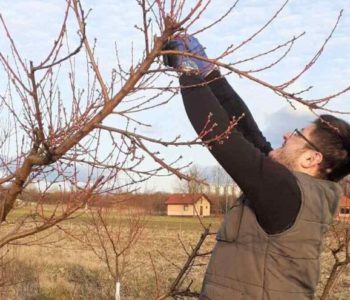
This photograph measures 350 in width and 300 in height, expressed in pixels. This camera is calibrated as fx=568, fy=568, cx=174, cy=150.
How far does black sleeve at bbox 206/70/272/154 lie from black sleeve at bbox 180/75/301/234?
1.61ft

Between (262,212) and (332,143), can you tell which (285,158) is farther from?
(262,212)

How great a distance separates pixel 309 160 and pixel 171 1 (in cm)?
91

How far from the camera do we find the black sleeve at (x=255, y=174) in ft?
6.51

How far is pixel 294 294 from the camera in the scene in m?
2.06

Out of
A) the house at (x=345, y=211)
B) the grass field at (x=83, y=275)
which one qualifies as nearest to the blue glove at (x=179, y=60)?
the house at (x=345, y=211)

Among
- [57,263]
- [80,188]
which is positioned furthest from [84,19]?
[57,263]

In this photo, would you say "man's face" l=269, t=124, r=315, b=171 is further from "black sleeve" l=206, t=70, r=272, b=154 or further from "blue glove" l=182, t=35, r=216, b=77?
"blue glove" l=182, t=35, r=216, b=77

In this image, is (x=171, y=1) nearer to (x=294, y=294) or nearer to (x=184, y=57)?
(x=184, y=57)

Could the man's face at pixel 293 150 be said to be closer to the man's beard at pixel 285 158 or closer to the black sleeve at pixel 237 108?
the man's beard at pixel 285 158

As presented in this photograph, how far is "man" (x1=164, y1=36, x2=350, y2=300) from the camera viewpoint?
1.99m

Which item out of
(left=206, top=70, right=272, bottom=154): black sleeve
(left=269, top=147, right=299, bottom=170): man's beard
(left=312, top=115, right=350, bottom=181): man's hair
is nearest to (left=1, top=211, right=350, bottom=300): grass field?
(left=206, top=70, right=272, bottom=154): black sleeve

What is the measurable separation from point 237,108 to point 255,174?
73cm

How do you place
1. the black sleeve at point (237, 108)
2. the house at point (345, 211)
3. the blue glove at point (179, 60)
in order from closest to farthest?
the blue glove at point (179, 60) → the black sleeve at point (237, 108) → the house at point (345, 211)

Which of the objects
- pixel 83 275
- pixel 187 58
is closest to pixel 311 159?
pixel 187 58
